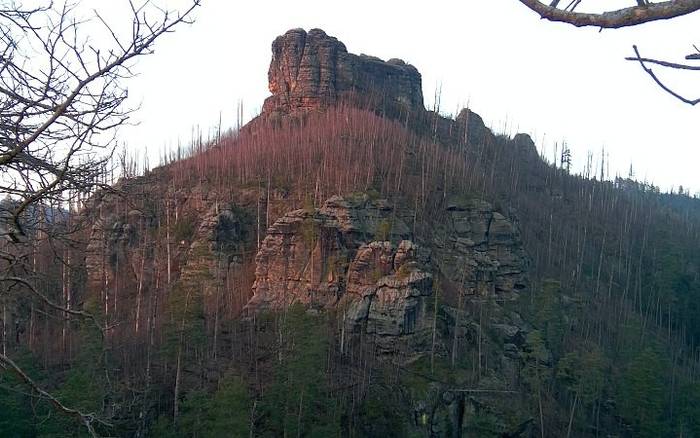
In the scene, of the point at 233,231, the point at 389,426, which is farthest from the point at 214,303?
the point at 389,426

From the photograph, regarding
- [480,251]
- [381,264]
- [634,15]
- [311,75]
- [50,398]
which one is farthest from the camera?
[311,75]

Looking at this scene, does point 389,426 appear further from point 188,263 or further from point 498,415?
point 188,263

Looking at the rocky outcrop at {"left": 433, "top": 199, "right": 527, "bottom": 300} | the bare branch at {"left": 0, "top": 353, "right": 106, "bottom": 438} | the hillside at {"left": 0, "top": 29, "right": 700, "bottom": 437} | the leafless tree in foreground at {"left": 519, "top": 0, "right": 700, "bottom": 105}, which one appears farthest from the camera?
the rocky outcrop at {"left": 433, "top": 199, "right": 527, "bottom": 300}

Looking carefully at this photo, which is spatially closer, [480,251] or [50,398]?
[50,398]

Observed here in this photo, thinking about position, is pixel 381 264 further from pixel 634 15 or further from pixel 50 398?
pixel 634 15

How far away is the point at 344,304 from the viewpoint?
76.3 ft

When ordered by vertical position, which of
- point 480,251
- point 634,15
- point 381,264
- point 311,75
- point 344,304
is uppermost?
point 311,75

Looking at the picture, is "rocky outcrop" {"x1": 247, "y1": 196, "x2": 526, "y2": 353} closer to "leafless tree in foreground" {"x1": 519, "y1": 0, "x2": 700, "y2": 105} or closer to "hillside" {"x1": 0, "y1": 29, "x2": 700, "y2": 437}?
"hillside" {"x1": 0, "y1": 29, "x2": 700, "y2": 437}

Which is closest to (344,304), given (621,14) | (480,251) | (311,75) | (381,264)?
(381,264)

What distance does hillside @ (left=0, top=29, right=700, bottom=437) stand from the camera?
1662 centimetres

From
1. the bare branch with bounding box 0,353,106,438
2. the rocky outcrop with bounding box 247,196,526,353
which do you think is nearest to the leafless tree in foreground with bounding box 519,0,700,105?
the bare branch with bounding box 0,353,106,438

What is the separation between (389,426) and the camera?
1756cm

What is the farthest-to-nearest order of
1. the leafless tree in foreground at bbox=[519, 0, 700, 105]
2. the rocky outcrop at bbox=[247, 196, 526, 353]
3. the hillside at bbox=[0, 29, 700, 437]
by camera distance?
the rocky outcrop at bbox=[247, 196, 526, 353] → the hillside at bbox=[0, 29, 700, 437] → the leafless tree in foreground at bbox=[519, 0, 700, 105]

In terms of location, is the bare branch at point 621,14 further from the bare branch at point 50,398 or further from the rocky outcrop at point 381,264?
the rocky outcrop at point 381,264
